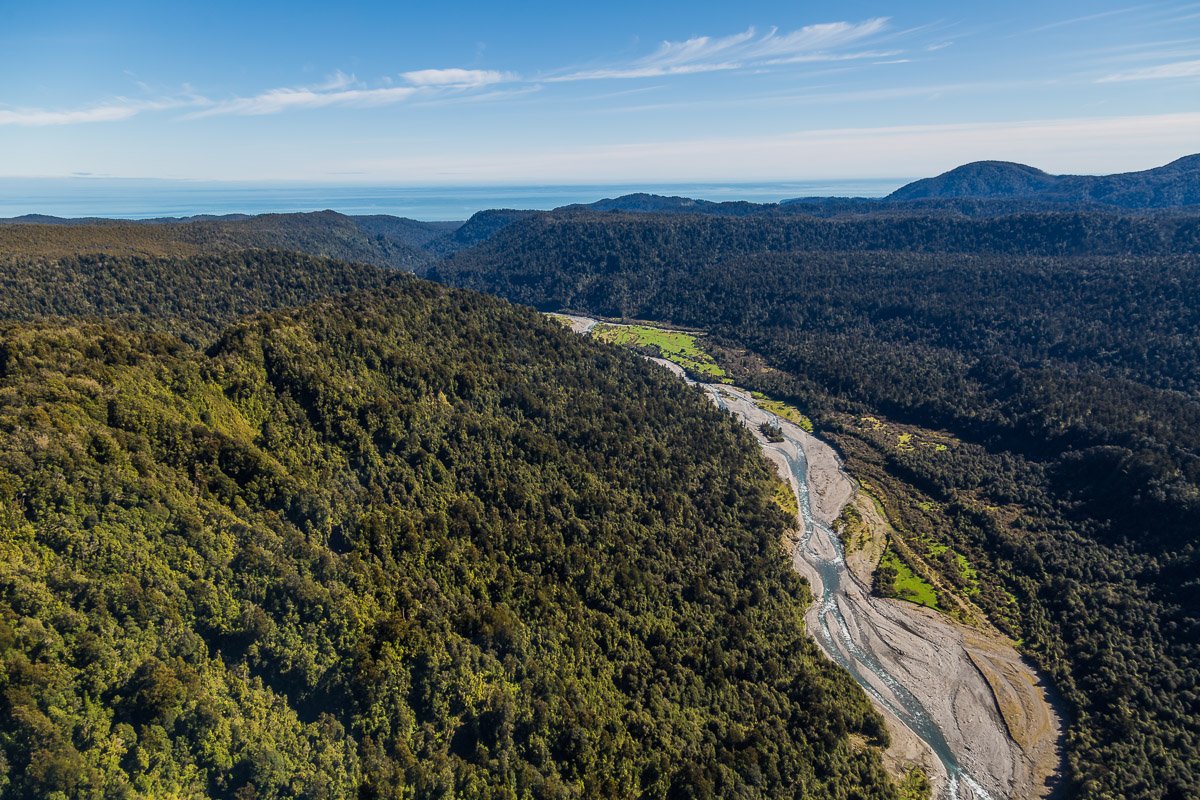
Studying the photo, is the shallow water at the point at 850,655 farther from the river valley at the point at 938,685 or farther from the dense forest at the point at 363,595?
the dense forest at the point at 363,595

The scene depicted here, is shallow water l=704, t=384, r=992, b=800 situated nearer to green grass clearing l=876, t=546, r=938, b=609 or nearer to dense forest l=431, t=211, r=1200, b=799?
green grass clearing l=876, t=546, r=938, b=609

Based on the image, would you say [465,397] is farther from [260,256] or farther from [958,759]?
[260,256]

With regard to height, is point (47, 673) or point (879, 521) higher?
point (47, 673)

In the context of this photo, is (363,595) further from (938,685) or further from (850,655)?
(938,685)

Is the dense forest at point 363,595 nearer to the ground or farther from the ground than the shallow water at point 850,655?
farther from the ground

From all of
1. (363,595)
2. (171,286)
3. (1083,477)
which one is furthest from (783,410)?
(171,286)

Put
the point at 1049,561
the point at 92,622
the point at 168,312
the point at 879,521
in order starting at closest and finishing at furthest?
1. the point at 92,622
2. the point at 1049,561
3. the point at 879,521
4. the point at 168,312

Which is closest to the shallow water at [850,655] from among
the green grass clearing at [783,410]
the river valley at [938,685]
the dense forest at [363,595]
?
the river valley at [938,685]

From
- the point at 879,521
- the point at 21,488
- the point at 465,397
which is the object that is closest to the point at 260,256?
the point at 465,397

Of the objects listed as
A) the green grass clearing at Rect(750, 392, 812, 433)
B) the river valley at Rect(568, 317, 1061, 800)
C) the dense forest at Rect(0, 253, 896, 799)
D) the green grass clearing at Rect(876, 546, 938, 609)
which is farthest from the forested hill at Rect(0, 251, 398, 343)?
the green grass clearing at Rect(876, 546, 938, 609)
